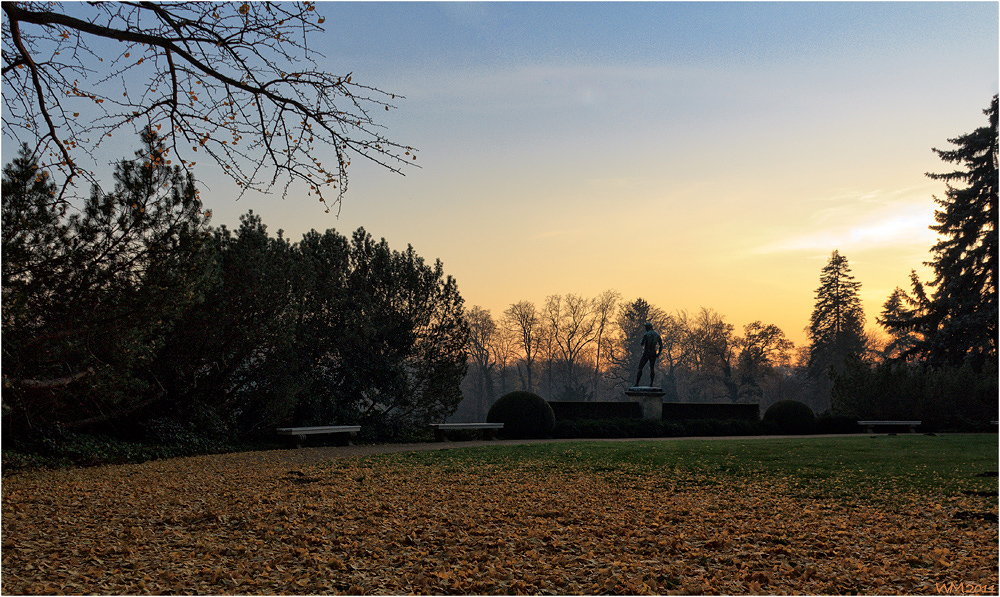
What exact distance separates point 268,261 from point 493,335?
2804 cm

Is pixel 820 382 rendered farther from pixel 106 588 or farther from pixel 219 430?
pixel 106 588

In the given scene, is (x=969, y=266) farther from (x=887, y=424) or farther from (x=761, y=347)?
(x=761, y=347)

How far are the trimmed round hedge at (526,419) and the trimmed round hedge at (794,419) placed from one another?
7.11 m

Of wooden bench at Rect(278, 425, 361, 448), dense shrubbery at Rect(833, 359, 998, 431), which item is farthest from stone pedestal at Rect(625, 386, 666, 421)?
wooden bench at Rect(278, 425, 361, 448)

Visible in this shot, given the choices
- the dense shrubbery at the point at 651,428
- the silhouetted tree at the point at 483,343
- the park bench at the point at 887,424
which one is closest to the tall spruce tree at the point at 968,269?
the park bench at the point at 887,424

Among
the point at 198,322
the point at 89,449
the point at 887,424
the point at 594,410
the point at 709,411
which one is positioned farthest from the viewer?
the point at 709,411

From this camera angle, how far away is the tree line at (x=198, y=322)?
8.48 m

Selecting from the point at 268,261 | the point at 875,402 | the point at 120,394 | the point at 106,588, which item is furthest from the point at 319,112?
the point at 875,402

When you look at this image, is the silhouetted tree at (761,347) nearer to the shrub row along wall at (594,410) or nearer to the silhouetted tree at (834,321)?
the silhouetted tree at (834,321)

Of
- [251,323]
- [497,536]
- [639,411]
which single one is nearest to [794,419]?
[639,411]

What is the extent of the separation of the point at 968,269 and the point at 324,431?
23.4 m

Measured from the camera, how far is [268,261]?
13.6m

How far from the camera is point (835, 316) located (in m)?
43.2

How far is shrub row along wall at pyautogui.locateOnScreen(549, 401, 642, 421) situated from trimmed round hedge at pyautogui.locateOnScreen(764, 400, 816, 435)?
405cm
